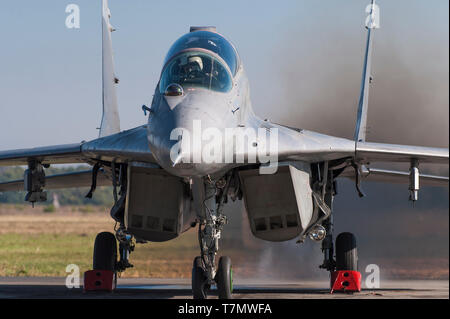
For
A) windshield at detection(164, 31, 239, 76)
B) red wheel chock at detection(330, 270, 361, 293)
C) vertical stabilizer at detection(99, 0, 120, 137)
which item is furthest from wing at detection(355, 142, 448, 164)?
vertical stabilizer at detection(99, 0, 120, 137)

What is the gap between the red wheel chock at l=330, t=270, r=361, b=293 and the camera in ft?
43.7

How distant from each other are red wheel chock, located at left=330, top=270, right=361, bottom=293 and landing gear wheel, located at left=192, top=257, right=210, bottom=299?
367 centimetres

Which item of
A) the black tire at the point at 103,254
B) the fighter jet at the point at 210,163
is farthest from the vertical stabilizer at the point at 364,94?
the black tire at the point at 103,254

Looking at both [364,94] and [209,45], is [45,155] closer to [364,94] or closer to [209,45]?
[209,45]

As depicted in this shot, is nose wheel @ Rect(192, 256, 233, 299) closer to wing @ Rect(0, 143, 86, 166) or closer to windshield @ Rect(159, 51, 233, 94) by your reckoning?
windshield @ Rect(159, 51, 233, 94)

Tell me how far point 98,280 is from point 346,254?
4.23 metres

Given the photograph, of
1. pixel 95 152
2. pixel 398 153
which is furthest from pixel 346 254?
pixel 95 152

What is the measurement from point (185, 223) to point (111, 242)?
1976 millimetres

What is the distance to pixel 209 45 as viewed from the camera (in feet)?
35.2
